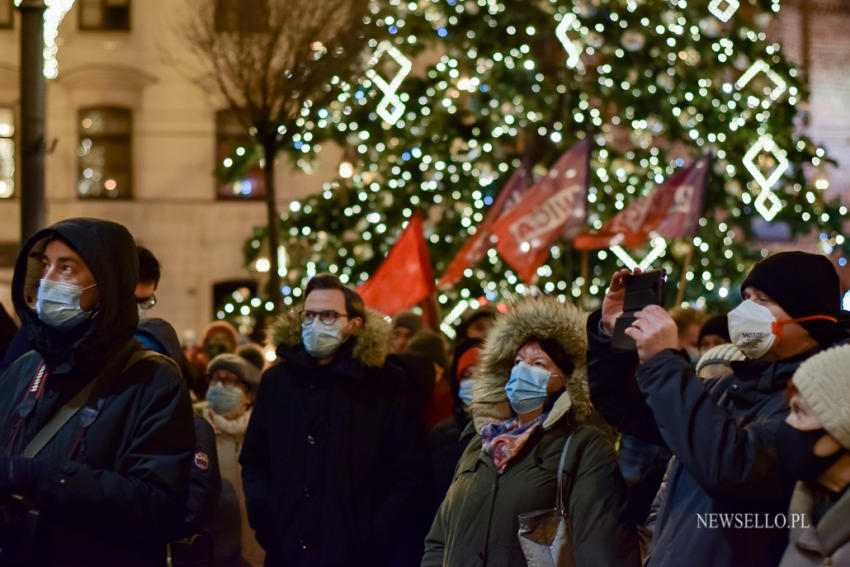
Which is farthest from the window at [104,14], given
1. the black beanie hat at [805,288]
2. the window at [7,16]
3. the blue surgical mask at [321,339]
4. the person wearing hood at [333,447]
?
the black beanie hat at [805,288]

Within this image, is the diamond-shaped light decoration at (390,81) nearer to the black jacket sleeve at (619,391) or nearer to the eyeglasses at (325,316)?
the eyeglasses at (325,316)

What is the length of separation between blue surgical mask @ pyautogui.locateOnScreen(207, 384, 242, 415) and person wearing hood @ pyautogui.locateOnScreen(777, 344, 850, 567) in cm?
474

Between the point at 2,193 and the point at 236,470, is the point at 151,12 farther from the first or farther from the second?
the point at 236,470

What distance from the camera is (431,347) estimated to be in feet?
30.3

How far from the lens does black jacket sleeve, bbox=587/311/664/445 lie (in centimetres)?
472

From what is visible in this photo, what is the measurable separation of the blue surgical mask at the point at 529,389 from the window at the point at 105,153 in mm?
21309

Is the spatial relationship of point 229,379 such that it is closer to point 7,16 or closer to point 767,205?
point 767,205

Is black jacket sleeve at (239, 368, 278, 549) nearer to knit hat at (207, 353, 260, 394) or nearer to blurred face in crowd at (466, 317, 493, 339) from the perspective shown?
knit hat at (207, 353, 260, 394)

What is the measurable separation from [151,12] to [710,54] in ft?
38.9

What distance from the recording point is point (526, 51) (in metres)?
17.3

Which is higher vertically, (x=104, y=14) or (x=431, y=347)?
(x=104, y=14)

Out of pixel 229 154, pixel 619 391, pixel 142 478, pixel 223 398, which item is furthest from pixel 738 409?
pixel 229 154

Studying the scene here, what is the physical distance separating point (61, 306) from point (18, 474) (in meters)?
0.63

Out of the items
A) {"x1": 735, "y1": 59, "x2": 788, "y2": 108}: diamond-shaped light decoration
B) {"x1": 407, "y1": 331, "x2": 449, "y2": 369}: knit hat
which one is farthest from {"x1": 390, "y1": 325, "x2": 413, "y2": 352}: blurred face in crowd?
{"x1": 735, "y1": 59, "x2": 788, "y2": 108}: diamond-shaped light decoration
